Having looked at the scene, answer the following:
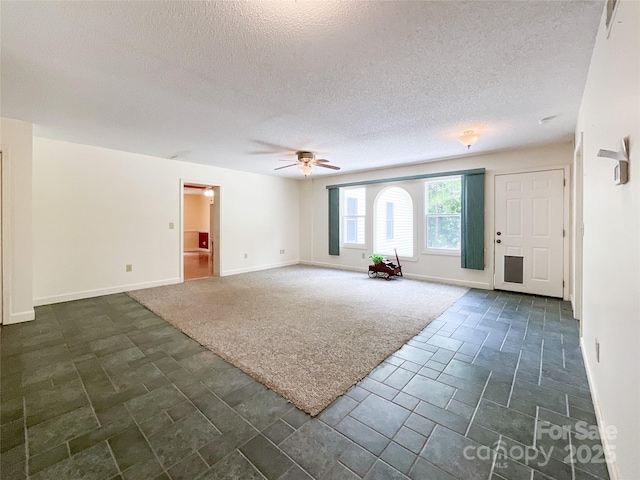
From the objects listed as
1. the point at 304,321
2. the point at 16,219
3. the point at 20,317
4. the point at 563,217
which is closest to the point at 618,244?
the point at 304,321

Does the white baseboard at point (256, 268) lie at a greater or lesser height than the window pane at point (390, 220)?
lesser

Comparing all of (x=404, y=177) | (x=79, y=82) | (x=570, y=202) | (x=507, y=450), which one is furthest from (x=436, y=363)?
(x=404, y=177)

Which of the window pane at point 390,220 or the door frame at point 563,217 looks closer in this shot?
the door frame at point 563,217

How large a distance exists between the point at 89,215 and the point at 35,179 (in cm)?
76

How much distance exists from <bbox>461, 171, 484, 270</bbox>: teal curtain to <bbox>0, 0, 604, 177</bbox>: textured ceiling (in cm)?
121

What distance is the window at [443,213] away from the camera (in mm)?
5430

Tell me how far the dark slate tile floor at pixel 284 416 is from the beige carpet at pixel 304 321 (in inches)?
5.9

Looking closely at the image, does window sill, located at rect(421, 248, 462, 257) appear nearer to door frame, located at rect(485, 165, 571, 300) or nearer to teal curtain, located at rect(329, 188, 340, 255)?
door frame, located at rect(485, 165, 571, 300)

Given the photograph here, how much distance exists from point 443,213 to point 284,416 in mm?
5003

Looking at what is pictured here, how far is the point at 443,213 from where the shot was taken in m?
5.58

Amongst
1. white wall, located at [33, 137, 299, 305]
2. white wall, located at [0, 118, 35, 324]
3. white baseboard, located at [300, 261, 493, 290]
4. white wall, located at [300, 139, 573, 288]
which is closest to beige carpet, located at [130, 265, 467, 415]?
white baseboard, located at [300, 261, 493, 290]

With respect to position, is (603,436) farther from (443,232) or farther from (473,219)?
(443,232)

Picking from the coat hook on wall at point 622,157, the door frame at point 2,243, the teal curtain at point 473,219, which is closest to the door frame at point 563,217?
the teal curtain at point 473,219

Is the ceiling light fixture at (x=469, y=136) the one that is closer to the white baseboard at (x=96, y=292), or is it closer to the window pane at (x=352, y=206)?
the window pane at (x=352, y=206)
